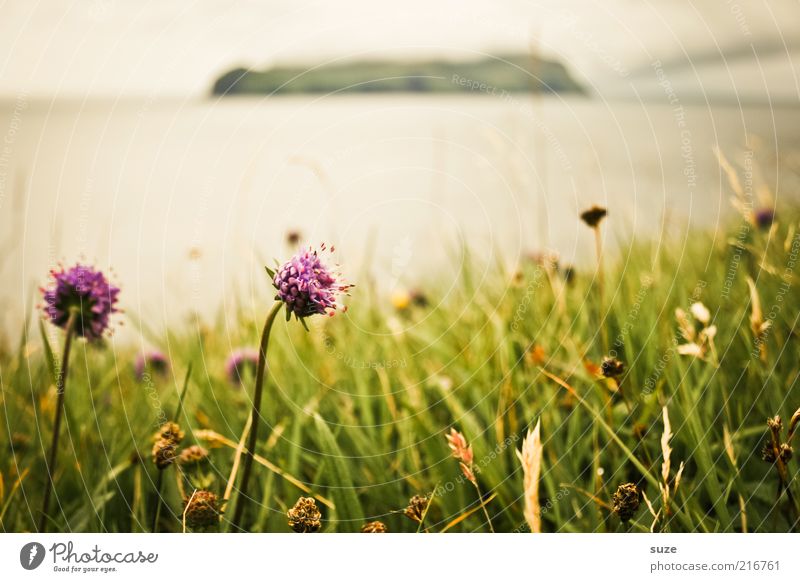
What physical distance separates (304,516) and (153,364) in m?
0.37

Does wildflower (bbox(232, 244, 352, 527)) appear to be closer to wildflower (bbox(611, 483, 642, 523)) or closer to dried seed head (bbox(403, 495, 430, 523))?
dried seed head (bbox(403, 495, 430, 523))

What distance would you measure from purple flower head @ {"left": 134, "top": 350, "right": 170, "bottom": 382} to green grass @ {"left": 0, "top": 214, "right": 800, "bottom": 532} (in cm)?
1

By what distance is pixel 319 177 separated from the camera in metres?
0.88

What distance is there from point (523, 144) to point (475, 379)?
0.36m

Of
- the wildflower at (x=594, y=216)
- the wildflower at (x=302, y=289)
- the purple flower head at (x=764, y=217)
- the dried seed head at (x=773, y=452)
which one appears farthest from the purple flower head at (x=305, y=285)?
the purple flower head at (x=764, y=217)

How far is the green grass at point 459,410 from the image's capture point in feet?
2.17

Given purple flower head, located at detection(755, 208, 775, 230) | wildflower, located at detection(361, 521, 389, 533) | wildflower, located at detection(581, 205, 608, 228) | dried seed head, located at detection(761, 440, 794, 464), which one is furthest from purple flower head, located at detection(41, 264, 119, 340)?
purple flower head, located at detection(755, 208, 775, 230)

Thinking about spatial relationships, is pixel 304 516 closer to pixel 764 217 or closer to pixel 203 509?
pixel 203 509

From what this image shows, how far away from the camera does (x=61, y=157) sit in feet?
2.69

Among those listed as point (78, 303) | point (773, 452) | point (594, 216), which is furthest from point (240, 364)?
point (773, 452)

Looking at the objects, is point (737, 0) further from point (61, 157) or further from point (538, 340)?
point (61, 157)

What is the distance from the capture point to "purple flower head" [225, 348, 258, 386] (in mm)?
810

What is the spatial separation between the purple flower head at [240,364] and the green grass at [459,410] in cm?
2
